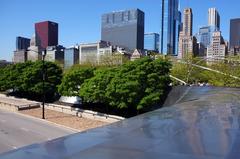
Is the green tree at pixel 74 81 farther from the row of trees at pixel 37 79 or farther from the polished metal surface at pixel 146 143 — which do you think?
the polished metal surface at pixel 146 143

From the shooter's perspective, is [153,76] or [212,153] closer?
[212,153]

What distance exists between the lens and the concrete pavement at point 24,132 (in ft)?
94.6

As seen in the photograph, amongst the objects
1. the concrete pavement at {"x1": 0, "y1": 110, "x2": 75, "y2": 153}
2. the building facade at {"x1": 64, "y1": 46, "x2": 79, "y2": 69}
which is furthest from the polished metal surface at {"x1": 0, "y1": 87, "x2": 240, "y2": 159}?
the building facade at {"x1": 64, "y1": 46, "x2": 79, "y2": 69}

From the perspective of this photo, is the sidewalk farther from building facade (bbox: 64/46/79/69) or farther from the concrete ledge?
building facade (bbox: 64/46/79/69)

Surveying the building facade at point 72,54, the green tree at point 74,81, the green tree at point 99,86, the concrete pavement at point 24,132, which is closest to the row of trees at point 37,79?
the green tree at point 74,81

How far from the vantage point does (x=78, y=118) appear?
4444 centimetres

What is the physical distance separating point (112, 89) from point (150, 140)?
35469 mm

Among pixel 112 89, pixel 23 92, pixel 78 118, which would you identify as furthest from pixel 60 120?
pixel 23 92

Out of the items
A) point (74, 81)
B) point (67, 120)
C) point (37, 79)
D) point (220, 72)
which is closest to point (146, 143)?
point (67, 120)

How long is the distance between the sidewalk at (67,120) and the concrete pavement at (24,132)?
5.10ft

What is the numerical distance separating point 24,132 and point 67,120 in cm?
907

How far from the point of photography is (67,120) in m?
42.9

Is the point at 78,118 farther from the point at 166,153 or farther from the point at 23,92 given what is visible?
the point at 166,153

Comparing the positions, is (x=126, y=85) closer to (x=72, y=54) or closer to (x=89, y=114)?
(x=89, y=114)
